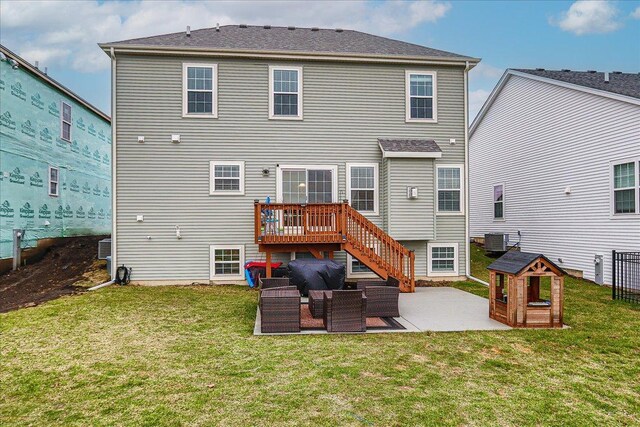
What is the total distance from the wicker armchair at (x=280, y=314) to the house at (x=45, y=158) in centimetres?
994

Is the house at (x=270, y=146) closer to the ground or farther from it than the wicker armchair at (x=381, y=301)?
farther from it

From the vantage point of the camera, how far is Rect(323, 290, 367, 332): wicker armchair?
644cm

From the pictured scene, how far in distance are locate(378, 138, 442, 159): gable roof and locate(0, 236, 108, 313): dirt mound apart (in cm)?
894

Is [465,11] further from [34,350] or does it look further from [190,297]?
[34,350]

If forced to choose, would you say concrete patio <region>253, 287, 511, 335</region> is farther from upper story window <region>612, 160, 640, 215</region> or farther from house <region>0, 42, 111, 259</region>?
house <region>0, 42, 111, 259</region>

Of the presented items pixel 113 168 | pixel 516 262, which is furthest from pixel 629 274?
pixel 113 168

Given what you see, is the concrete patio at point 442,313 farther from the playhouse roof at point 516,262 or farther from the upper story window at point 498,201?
the upper story window at point 498,201

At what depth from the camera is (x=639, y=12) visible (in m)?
29.4

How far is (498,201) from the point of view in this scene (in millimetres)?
16953

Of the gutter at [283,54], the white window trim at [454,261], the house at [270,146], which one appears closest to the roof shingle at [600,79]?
the gutter at [283,54]

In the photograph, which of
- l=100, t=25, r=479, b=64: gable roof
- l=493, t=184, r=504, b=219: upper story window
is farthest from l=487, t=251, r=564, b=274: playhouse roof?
l=493, t=184, r=504, b=219: upper story window

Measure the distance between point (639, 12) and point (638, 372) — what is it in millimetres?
35510

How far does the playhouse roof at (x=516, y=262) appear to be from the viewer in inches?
260

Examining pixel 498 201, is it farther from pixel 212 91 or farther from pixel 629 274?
pixel 212 91
